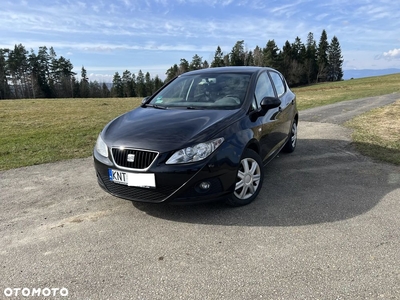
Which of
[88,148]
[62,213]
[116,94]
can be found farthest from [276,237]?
[116,94]

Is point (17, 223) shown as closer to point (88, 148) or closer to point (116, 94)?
point (88, 148)

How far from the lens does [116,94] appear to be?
314ft

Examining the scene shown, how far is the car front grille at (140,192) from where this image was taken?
10.4 ft

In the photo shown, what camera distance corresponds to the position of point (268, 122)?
14.5 feet

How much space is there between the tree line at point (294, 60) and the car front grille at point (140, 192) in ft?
235

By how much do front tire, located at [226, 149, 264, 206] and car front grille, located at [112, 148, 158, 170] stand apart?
39.2 inches

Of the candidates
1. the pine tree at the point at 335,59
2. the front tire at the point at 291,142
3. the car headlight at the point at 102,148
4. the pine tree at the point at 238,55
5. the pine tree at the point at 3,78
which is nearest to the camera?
the car headlight at the point at 102,148

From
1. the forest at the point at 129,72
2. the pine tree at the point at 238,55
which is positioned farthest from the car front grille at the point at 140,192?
the pine tree at the point at 238,55

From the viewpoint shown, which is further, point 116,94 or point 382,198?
point 116,94

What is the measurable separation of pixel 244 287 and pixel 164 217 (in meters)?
1.37

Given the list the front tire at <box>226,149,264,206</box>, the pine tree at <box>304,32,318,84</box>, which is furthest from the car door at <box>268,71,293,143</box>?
the pine tree at <box>304,32,318,84</box>

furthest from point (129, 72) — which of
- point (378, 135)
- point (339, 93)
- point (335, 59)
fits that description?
point (378, 135)

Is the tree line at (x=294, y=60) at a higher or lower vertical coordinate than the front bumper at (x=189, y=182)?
higher

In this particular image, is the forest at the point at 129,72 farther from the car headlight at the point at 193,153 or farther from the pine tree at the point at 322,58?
the car headlight at the point at 193,153
